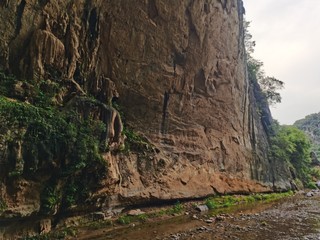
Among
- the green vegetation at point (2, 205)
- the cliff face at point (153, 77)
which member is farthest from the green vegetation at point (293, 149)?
the green vegetation at point (2, 205)

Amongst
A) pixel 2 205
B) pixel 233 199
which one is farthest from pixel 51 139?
pixel 233 199

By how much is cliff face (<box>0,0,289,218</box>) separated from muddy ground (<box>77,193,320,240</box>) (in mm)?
1623

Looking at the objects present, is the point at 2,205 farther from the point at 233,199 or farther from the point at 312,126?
the point at 312,126

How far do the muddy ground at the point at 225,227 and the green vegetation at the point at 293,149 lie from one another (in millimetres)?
14269

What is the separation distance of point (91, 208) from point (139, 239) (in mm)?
2673

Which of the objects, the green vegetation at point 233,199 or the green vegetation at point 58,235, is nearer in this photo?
the green vegetation at point 58,235

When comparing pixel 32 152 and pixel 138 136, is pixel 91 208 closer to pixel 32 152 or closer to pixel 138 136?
pixel 32 152

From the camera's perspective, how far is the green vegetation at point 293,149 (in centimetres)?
3170

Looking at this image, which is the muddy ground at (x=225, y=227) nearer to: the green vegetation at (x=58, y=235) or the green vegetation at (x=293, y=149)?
the green vegetation at (x=58, y=235)

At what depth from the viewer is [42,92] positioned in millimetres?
12711

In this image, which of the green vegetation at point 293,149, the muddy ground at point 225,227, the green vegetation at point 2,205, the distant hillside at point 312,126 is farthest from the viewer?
the distant hillside at point 312,126

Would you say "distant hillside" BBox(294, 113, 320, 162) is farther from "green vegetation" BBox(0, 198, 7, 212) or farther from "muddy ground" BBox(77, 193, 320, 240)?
"green vegetation" BBox(0, 198, 7, 212)

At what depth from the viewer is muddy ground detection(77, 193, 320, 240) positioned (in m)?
12.0

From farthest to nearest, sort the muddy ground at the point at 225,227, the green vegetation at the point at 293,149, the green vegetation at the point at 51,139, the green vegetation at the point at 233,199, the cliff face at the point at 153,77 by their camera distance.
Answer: the green vegetation at the point at 293,149, the green vegetation at the point at 233,199, the cliff face at the point at 153,77, the muddy ground at the point at 225,227, the green vegetation at the point at 51,139
